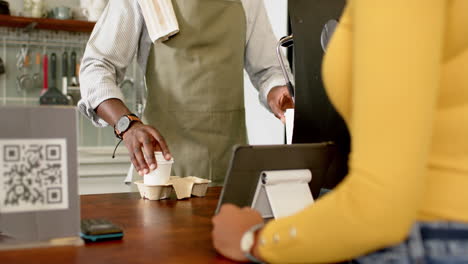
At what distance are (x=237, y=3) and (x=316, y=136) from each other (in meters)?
1.03

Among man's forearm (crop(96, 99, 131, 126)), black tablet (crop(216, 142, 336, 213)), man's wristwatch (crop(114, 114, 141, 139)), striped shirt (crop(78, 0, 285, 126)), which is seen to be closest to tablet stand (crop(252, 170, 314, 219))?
black tablet (crop(216, 142, 336, 213))

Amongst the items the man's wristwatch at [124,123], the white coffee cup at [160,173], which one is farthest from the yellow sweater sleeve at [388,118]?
the man's wristwatch at [124,123]

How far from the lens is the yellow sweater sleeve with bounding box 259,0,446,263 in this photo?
2.00ft

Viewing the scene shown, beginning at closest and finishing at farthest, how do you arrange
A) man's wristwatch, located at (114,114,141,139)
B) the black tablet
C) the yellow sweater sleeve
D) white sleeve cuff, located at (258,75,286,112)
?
the yellow sweater sleeve → the black tablet → man's wristwatch, located at (114,114,141,139) → white sleeve cuff, located at (258,75,286,112)

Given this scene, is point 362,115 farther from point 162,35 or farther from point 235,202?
point 162,35

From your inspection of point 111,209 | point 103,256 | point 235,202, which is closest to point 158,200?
point 111,209

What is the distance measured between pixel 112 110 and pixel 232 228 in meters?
0.98

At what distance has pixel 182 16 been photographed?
188 cm

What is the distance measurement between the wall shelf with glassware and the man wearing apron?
1637 millimetres

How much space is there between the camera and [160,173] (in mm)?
1351

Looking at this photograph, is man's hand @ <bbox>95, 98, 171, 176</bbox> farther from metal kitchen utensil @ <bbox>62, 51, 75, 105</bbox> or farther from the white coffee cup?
metal kitchen utensil @ <bbox>62, 51, 75, 105</bbox>

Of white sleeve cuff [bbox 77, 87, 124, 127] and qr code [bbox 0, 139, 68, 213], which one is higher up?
white sleeve cuff [bbox 77, 87, 124, 127]

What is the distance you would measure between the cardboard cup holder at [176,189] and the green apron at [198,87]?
385 millimetres

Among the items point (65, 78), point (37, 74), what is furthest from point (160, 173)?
point (37, 74)
